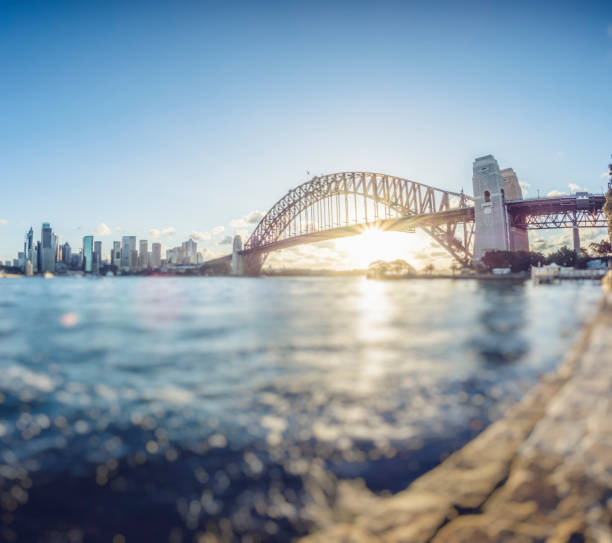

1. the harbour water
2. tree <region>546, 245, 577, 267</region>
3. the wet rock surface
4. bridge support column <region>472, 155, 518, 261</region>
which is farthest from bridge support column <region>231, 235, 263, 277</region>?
the wet rock surface

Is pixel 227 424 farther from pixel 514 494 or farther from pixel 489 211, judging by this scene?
pixel 489 211

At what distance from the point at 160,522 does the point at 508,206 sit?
55.8 meters

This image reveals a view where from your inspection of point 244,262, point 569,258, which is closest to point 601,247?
point 569,258

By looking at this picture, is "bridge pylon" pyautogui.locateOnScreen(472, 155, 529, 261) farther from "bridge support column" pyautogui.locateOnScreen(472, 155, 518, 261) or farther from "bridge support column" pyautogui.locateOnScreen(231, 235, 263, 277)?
Result: "bridge support column" pyautogui.locateOnScreen(231, 235, 263, 277)

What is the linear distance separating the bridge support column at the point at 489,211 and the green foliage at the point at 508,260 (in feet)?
5.39

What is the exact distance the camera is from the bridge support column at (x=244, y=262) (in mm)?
80438

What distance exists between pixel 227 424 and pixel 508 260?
166 feet

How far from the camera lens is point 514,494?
2402 millimetres

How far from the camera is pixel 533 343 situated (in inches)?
314

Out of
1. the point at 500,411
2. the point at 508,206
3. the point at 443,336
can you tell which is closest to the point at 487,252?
the point at 508,206

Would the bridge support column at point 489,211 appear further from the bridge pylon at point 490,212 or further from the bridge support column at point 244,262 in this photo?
the bridge support column at point 244,262

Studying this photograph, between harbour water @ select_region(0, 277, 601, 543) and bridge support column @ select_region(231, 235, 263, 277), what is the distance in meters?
72.3

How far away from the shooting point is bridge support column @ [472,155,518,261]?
1940 inches

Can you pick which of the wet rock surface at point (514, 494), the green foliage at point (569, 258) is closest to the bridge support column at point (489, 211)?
the green foliage at point (569, 258)
